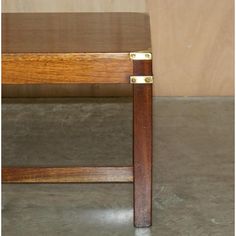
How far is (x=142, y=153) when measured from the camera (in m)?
1.43

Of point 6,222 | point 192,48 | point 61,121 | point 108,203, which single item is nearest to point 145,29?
point 108,203

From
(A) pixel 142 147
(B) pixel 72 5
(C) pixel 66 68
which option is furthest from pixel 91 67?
(B) pixel 72 5

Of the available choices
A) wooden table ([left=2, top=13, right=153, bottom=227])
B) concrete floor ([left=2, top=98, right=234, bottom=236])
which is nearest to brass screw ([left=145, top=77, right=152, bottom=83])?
wooden table ([left=2, top=13, right=153, bottom=227])

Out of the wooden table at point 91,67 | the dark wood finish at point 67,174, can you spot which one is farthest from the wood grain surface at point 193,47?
the dark wood finish at point 67,174

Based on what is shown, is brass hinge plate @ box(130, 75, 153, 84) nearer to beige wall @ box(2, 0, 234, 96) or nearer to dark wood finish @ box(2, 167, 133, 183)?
dark wood finish @ box(2, 167, 133, 183)

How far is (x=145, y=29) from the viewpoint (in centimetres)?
159

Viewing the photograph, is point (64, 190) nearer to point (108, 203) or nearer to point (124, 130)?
point (108, 203)

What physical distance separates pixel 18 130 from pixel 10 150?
0.62 ft

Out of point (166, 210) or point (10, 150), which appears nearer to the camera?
point (166, 210)

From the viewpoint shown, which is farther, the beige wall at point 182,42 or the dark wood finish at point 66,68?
the beige wall at point 182,42

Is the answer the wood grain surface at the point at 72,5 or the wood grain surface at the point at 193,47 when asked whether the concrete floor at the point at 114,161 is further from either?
the wood grain surface at the point at 72,5

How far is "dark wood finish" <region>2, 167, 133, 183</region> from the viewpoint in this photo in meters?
1.46

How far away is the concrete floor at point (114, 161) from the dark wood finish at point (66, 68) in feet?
1.26

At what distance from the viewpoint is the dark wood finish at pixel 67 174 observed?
146 cm
